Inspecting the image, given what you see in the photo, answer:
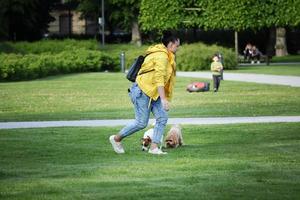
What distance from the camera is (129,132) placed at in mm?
14477

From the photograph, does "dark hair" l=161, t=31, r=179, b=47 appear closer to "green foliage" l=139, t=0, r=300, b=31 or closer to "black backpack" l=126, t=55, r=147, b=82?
"black backpack" l=126, t=55, r=147, b=82

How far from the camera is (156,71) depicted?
45.6 ft

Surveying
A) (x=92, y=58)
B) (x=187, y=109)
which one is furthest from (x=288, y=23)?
(x=187, y=109)

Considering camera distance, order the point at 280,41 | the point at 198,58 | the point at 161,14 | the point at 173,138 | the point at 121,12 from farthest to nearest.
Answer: the point at 121,12 → the point at 280,41 → the point at 161,14 → the point at 198,58 → the point at 173,138

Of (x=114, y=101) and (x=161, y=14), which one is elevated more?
(x=161, y=14)

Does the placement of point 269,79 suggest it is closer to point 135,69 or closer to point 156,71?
point 135,69

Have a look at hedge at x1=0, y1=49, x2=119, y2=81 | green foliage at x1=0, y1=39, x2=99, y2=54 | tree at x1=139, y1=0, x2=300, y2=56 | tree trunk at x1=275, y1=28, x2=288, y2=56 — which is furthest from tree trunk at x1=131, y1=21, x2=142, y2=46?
hedge at x1=0, y1=49, x2=119, y2=81

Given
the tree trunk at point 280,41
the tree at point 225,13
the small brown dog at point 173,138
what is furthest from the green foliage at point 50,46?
the small brown dog at point 173,138

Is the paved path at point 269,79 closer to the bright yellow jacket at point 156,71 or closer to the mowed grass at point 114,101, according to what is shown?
the mowed grass at point 114,101

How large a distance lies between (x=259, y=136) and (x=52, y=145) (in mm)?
3872

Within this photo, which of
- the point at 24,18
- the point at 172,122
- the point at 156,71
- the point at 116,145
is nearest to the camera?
the point at 156,71

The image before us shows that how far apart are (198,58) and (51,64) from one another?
901 centimetres

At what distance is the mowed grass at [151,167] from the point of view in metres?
10.6

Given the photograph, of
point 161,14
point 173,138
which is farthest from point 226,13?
point 173,138
